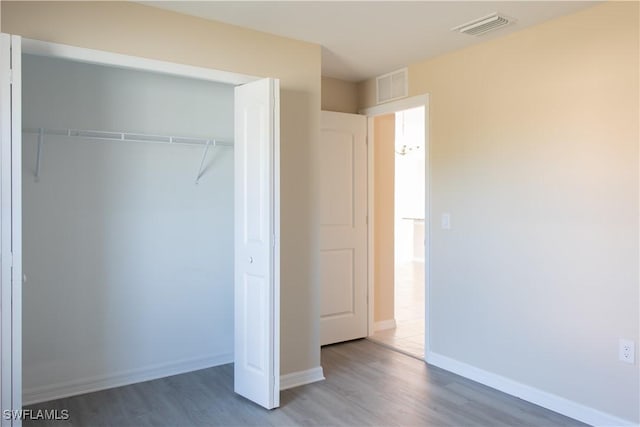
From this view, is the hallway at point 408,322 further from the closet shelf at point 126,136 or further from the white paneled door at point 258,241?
the closet shelf at point 126,136

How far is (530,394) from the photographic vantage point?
10.6 ft

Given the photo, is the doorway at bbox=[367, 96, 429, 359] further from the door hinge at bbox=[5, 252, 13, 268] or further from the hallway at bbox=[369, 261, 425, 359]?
the door hinge at bbox=[5, 252, 13, 268]

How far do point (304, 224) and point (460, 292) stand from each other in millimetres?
1327

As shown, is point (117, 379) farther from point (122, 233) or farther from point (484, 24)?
point (484, 24)

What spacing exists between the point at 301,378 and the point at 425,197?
175cm

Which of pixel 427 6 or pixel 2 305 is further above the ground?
pixel 427 6

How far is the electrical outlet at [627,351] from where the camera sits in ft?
8.90

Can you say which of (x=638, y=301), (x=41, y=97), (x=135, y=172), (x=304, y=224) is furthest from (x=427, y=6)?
(x=41, y=97)

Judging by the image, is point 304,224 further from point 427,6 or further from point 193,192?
point 427,6

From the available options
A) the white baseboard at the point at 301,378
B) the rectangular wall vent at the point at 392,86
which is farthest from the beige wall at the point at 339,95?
the white baseboard at the point at 301,378

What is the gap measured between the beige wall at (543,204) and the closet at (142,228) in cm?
152

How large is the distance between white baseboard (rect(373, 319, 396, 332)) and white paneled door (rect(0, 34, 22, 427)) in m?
3.35

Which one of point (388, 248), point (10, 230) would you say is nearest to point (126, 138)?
point (10, 230)

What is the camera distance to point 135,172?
3.55m
